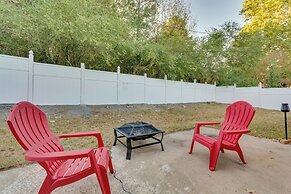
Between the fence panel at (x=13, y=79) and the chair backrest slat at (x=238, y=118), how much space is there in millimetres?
5809

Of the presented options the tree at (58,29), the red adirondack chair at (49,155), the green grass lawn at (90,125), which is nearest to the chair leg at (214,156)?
the green grass lawn at (90,125)

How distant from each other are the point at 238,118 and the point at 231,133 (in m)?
0.73

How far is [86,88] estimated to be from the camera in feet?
23.5

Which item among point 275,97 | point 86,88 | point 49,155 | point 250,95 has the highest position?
point 86,88

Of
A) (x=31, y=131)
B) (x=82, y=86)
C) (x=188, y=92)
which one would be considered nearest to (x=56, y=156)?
(x=31, y=131)

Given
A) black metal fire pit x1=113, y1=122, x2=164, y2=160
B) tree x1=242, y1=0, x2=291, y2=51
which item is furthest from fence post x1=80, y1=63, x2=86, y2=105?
tree x1=242, y1=0, x2=291, y2=51

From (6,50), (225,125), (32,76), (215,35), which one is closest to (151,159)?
(225,125)

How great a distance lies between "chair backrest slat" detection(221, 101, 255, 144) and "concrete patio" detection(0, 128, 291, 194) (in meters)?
0.41

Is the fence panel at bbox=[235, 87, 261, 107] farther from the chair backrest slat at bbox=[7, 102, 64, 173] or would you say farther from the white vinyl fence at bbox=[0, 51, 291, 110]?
the chair backrest slat at bbox=[7, 102, 64, 173]

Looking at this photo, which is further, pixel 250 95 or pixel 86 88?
pixel 250 95

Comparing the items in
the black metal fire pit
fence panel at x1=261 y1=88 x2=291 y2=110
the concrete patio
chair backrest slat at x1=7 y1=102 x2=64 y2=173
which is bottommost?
the concrete patio

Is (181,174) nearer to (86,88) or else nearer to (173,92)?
(86,88)

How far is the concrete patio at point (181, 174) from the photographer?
6.88ft

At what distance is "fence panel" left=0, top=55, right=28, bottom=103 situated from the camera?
539cm
